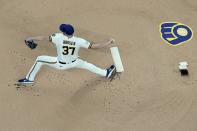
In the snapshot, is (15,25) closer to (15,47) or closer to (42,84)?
(15,47)

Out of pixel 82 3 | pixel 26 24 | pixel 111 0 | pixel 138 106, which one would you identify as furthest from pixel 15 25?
pixel 138 106

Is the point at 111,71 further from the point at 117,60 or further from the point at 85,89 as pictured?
the point at 85,89

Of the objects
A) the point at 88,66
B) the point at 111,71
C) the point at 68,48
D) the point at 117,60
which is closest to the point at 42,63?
the point at 68,48

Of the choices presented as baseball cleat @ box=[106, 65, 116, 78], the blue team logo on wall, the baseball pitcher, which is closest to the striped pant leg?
the baseball pitcher

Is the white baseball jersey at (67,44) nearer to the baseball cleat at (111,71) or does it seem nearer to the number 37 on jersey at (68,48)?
the number 37 on jersey at (68,48)

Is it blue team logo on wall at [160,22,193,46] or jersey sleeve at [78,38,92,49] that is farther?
blue team logo on wall at [160,22,193,46]

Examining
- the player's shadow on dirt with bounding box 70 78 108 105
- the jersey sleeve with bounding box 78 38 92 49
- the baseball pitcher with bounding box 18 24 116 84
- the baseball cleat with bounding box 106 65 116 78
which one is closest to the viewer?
the baseball pitcher with bounding box 18 24 116 84

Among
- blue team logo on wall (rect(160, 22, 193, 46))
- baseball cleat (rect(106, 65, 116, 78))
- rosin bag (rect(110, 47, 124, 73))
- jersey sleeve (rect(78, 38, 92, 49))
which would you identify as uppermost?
blue team logo on wall (rect(160, 22, 193, 46))

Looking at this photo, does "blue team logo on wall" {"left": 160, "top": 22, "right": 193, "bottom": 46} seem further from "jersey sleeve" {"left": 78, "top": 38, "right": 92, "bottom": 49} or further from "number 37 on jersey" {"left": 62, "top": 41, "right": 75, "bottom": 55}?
"number 37 on jersey" {"left": 62, "top": 41, "right": 75, "bottom": 55}
